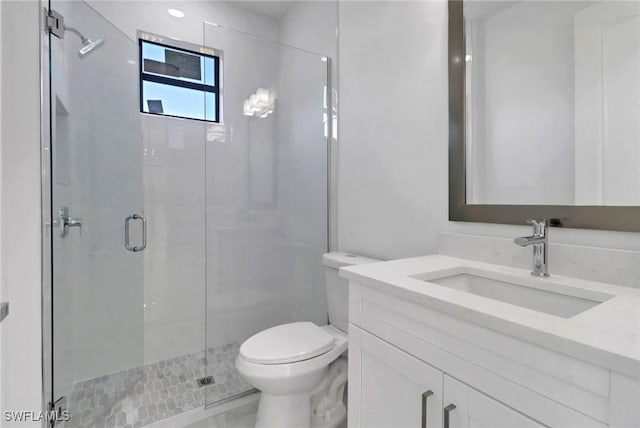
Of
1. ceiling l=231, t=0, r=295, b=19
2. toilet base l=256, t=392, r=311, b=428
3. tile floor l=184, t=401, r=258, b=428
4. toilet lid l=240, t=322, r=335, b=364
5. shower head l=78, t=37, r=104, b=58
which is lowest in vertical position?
tile floor l=184, t=401, r=258, b=428

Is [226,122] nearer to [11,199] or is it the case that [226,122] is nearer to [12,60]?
[12,60]

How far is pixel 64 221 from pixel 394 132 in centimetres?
159

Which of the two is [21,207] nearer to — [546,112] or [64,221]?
[64,221]

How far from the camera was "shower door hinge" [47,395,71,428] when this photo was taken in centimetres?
127

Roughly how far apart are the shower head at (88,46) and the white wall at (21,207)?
1.12ft

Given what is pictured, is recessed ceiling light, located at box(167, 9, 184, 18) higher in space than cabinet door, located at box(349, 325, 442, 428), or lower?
higher

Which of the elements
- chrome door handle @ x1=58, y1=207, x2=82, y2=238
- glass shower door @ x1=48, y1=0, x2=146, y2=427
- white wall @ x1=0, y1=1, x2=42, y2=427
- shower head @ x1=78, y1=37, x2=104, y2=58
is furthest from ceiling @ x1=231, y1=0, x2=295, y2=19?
chrome door handle @ x1=58, y1=207, x2=82, y2=238

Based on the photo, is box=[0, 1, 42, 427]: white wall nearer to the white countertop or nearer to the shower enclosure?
the shower enclosure

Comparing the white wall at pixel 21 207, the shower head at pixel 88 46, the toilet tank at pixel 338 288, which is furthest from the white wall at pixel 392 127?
the white wall at pixel 21 207

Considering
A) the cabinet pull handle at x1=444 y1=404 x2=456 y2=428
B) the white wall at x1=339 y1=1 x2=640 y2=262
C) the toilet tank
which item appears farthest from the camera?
the toilet tank

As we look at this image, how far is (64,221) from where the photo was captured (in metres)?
1.42

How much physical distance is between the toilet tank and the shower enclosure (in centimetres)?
29

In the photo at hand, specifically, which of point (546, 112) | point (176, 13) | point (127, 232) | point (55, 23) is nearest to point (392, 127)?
point (546, 112)

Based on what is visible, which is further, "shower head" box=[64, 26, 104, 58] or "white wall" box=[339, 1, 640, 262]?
"shower head" box=[64, 26, 104, 58]
